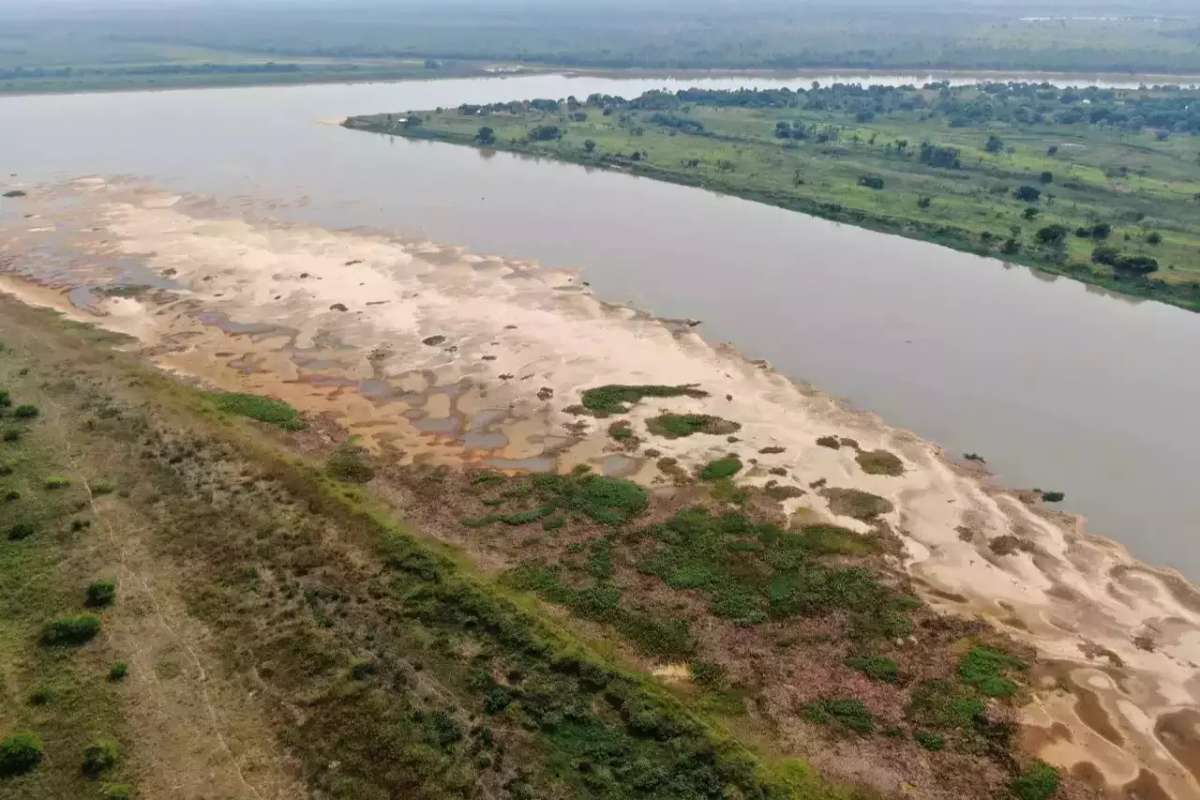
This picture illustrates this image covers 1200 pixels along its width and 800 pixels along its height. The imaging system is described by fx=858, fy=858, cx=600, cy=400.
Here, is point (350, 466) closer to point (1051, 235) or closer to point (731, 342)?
point (731, 342)

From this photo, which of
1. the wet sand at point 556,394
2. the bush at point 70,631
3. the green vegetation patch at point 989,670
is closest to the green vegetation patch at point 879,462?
the wet sand at point 556,394

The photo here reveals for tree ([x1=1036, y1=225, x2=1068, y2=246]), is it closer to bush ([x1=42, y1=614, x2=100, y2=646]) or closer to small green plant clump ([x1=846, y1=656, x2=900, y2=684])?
small green plant clump ([x1=846, y1=656, x2=900, y2=684])

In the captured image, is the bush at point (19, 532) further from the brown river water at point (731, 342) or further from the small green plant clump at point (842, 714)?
the small green plant clump at point (842, 714)

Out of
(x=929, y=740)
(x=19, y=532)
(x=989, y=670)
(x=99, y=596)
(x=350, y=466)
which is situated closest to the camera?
(x=929, y=740)

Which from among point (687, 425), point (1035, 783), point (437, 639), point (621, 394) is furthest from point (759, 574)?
point (621, 394)

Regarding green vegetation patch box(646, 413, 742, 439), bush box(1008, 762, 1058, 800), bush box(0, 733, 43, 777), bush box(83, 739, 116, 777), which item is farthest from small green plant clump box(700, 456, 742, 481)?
bush box(0, 733, 43, 777)
